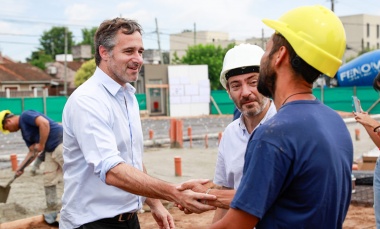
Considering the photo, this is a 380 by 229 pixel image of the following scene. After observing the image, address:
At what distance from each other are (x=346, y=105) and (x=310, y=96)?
34.0 meters

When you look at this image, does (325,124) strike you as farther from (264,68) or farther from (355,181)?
(355,181)

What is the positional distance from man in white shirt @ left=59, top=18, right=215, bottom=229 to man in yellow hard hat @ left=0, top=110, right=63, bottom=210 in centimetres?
546

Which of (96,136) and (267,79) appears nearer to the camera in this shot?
(267,79)

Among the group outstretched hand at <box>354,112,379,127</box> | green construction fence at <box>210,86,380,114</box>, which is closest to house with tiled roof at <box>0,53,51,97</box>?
green construction fence at <box>210,86,380,114</box>

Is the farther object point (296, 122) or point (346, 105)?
point (346, 105)

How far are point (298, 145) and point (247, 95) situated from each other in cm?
143

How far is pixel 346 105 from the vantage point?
113ft

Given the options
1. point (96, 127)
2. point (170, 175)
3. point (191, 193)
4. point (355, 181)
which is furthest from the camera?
point (170, 175)

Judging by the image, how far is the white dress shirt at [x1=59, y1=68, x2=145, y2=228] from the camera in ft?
8.87

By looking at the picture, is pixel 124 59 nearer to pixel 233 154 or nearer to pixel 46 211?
pixel 233 154

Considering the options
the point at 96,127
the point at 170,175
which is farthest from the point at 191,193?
the point at 170,175

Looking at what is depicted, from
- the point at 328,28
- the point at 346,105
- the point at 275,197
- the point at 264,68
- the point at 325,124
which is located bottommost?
the point at 346,105

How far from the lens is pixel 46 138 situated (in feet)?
27.8

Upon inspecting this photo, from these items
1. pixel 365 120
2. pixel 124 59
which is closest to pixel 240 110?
pixel 124 59
